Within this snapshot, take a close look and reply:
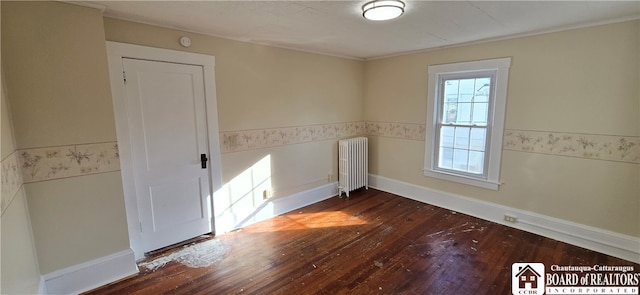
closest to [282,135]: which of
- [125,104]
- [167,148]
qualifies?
[167,148]

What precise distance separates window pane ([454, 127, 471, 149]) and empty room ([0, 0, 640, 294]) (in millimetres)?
25

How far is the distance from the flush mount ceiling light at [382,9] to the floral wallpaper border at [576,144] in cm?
211

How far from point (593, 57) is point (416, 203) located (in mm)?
2419

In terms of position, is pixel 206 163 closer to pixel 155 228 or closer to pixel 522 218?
pixel 155 228

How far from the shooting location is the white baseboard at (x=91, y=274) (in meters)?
2.06

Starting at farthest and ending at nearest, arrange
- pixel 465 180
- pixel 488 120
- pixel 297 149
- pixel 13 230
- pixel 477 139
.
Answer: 1. pixel 297 149
2. pixel 465 180
3. pixel 477 139
4. pixel 488 120
5. pixel 13 230

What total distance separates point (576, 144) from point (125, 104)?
13.7 feet

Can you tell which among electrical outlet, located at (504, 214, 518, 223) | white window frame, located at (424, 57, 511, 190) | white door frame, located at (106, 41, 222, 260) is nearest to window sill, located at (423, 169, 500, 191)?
white window frame, located at (424, 57, 511, 190)

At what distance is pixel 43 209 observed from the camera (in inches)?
77.6

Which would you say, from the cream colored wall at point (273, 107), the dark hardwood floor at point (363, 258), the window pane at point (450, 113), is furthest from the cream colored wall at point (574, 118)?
the cream colored wall at point (273, 107)

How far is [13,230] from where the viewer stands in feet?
5.32

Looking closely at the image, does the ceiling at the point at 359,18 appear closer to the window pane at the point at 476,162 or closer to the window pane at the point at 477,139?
the window pane at the point at 477,139

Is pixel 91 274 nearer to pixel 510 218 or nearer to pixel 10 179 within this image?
pixel 10 179

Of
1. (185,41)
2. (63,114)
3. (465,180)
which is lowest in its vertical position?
(465,180)
